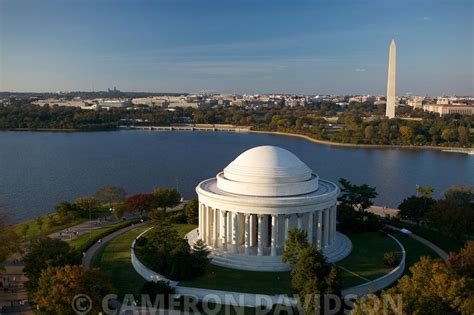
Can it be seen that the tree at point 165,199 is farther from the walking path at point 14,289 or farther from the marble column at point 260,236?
the marble column at point 260,236

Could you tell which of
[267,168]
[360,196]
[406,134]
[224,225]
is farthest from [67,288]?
[406,134]

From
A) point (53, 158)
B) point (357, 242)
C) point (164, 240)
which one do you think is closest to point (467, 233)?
point (357, 242)

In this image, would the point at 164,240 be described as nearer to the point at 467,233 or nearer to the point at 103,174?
the point at 467,233

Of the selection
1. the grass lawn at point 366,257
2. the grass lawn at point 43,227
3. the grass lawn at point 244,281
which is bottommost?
the grass lawn at point 43,227

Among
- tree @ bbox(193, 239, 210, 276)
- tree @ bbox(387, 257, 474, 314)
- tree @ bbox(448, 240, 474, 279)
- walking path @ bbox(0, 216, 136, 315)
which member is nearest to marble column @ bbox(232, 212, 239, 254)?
tree @ bbox(193, 239, 210, 276)

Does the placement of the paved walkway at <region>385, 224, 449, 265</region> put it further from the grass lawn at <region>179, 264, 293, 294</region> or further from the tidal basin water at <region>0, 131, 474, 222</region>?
the tidal basin water at <region>0, 131, 474, 222</region>

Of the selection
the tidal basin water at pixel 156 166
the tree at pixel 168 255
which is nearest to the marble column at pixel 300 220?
the tree at pixel 168 255
